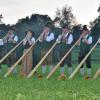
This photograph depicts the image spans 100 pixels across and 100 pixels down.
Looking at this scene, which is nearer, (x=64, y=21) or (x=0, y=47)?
(x=0, y=47)

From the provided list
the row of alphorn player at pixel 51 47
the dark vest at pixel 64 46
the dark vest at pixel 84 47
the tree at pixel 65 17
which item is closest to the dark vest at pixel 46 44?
the row of alphorn player at pixel 51 47

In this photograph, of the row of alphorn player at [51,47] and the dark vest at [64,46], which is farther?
the dark vest at [64,46]

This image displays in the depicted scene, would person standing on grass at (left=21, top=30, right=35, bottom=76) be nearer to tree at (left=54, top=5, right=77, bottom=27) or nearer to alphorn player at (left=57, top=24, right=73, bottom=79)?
alphorn player at (left=57, top=24, right=73, bottom=79)

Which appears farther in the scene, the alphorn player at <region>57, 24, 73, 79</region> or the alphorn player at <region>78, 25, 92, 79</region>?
the alphorn player at <region>57, 24, 73, 79</region>

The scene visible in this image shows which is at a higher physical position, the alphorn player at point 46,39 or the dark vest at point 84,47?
the alphorn player at point 46,39

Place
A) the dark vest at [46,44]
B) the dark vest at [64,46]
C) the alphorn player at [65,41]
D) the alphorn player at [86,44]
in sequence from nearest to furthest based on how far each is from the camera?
the alphorn player at [86,44]
the alphorn player at [65,41]
the dark vest at [64,46]
the dark vest at [46,44]

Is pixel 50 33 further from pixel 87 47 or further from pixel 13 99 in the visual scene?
pixel 13 99

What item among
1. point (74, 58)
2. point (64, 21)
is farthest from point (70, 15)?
point (74, 58)

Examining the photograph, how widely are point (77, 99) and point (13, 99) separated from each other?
1067 mm

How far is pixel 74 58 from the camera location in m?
34.3

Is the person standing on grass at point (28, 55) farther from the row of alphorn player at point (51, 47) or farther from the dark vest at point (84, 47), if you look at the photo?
the dark vest at point (84, 47)

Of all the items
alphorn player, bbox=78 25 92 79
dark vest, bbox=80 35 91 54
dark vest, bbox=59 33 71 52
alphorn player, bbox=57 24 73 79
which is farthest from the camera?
dark vest, bbox=59 33 71 52

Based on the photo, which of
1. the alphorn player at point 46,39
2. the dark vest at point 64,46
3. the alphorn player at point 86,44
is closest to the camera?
the alphorn player at point 86,44

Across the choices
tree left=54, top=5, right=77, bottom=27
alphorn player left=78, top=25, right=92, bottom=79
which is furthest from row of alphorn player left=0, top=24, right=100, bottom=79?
tree left=54, top=5, right=77, bottom=27
